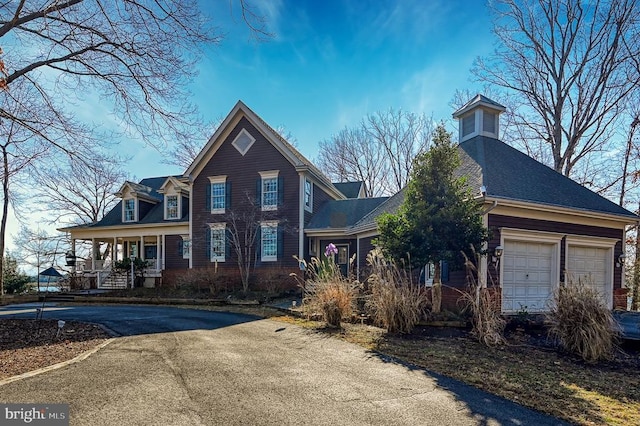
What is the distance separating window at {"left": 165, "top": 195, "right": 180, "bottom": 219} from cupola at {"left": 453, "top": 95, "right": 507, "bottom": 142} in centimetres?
1510

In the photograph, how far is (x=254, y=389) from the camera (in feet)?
15.1

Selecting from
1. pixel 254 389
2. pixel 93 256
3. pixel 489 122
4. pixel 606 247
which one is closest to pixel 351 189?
pixel 489 122

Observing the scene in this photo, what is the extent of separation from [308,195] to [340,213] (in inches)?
72.2

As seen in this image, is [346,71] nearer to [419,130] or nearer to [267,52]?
[267,52]

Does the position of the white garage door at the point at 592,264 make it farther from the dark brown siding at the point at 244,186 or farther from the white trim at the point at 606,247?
the dark brown siding at the point at 244,186

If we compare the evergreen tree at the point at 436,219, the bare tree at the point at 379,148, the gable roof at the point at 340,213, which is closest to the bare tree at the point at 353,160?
the bare tree at the point at 379,148

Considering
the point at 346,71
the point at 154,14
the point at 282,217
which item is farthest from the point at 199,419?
the point at 282,217

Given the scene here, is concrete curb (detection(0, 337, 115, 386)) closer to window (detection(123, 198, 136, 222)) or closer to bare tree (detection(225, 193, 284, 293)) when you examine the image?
bare tree (detection(225, 193, 284, 293))

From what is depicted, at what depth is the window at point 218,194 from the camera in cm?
1855

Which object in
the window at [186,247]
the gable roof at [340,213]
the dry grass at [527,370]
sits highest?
the gable roof at [340,213]

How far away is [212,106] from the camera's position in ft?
31.0

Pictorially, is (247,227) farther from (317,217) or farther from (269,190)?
(317,217)

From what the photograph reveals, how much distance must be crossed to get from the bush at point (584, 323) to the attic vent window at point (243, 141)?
14636 mm

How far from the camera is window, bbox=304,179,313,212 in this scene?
1782cm
